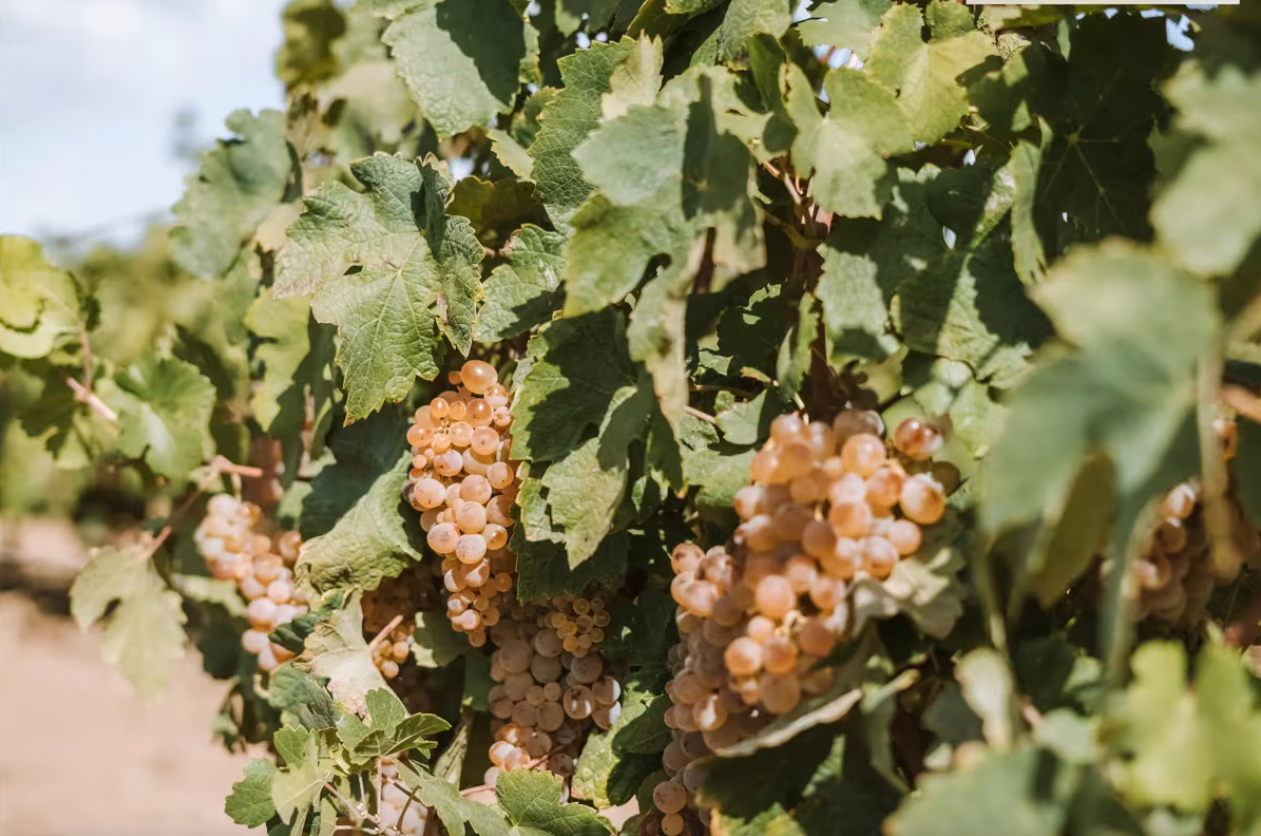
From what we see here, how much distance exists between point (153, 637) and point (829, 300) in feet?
4.53

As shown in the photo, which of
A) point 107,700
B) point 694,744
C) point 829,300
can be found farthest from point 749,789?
point 107,700

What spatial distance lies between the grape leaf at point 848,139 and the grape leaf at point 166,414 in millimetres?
1197

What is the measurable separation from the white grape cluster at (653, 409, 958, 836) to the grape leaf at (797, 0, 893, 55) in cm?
35

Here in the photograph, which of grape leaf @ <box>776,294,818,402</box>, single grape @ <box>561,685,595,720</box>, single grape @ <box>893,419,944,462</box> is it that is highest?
grape leaf @ <box>776,294,818,402</box>

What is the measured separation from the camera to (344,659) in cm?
130

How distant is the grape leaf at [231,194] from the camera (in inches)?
68.7

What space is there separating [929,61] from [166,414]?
1.32 meters

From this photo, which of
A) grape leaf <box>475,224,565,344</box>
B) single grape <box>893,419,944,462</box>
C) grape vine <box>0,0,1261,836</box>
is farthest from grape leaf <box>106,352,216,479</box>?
single grape <box>893,419,944,462</box>

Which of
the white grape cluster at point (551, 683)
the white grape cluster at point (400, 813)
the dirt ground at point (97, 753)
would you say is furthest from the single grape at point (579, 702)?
the dirt ground at point (97, 753)

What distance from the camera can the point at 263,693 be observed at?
1590 mm

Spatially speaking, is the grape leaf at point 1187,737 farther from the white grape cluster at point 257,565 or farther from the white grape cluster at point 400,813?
the white grape cluster at point 257,565

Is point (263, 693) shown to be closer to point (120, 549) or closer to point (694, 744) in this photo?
point (120, 549)

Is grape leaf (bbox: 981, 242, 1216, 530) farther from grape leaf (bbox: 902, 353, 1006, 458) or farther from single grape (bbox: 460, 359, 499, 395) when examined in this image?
single grape (bbox: 460, 359, 499, 395)

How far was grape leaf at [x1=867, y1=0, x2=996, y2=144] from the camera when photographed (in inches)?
37.1
